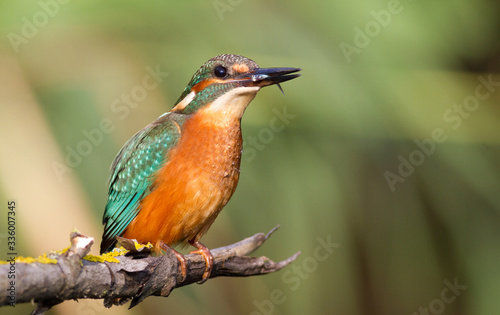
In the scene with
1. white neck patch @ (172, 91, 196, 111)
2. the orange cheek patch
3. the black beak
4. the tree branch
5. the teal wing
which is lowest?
the tree branch

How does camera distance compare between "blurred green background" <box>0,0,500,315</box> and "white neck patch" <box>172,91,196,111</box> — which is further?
"blurred green background" <box>0,0,500,315</box>

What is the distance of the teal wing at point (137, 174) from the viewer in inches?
108

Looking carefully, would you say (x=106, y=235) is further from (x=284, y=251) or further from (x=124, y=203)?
(x=284, y=251)

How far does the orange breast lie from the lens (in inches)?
104

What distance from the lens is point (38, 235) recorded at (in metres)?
2.97

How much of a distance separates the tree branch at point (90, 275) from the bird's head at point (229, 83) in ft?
2.09

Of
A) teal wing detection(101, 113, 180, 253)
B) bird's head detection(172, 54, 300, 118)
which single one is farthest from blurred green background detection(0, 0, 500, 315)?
bird's head detection(172, 54, 300, 118)

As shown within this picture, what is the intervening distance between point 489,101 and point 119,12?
7.00ft

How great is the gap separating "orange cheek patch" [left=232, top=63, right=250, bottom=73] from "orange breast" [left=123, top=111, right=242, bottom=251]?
21 cm

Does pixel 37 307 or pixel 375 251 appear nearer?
pixel 37 307

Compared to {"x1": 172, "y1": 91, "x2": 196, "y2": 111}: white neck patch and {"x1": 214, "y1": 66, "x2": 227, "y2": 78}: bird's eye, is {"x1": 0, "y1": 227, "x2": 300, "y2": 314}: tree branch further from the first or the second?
{"x1": 214, "y1": 66, "x2": 227, "y2": 78}: bird's eye

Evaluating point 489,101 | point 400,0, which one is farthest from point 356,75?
point 489,101

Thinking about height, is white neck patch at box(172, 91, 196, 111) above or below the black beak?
below

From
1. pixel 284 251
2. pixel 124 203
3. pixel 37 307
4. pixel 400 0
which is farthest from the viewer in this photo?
pixel 400 0
